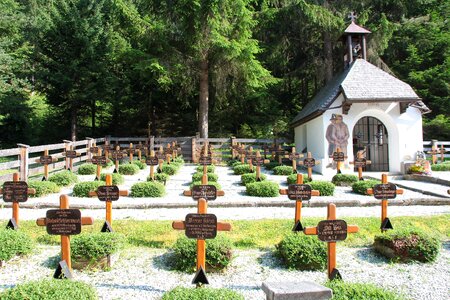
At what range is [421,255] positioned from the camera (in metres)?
5.39

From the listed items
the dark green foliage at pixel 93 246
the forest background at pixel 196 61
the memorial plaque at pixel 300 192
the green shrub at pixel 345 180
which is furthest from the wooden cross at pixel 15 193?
the forest background at pixel 196 61

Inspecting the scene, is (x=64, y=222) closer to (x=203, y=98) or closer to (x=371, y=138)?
(x=371, y=138)

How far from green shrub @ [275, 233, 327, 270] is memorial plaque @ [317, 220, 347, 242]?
55 cm

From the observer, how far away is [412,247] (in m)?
5.38

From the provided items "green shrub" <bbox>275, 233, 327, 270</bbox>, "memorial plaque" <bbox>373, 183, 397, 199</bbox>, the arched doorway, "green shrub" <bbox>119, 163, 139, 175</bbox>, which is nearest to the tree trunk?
"green shrub" <bbox>119, 163, 139, 175</bbox>

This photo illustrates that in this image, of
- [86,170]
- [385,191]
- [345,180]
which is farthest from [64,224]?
[86,170]

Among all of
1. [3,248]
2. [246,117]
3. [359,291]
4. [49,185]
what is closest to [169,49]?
[246,117]

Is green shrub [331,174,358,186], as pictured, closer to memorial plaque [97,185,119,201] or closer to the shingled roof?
the shingled roof

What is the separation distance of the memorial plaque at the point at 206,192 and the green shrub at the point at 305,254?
6.02 ft

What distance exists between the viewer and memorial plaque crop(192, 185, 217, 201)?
21.8 ft

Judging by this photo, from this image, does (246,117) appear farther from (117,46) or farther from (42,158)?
(42,158)

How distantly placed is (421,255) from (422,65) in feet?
81.7

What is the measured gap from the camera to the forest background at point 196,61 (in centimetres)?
2091

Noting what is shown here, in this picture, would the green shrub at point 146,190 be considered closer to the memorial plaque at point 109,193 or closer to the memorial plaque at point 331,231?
the memorial plaque at point 109,193
